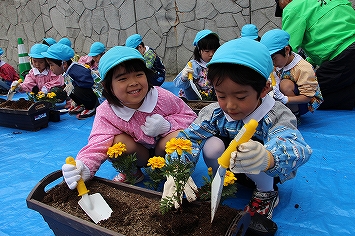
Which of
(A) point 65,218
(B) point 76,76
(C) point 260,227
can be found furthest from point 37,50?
(C) point 260,227

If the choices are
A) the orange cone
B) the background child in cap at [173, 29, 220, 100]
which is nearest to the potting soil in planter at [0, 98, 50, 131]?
the background child in cap at [173, 29, 220, 100]

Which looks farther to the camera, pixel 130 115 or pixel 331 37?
pixel 331 37

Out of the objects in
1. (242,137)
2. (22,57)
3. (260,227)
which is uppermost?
(242,137)

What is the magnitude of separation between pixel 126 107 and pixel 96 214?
0.65 metres

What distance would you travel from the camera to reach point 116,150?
156 cm

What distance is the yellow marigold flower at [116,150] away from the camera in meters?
1.56

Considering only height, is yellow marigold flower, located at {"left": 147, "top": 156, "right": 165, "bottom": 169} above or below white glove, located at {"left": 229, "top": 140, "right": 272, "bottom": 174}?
below

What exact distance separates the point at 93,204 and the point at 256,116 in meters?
0.83

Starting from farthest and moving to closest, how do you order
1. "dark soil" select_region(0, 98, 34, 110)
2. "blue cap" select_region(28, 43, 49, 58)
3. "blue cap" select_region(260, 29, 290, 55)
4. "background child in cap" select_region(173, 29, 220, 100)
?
1. "blue cap" select_region(28, 43, 49, 58)
2. "dark soil" select_region(0, 98, 34, 110)
3. "background child in cap" select_region(173, 29, 220, 100)
4. "blue cap" select_region(260, 29, 290, 55)

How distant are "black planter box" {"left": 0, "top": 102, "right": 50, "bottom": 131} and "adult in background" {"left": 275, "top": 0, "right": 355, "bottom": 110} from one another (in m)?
2.51

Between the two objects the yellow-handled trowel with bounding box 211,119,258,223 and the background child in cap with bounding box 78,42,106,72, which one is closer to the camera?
the yellow-handled trowel with bounding box 211,119,258,223

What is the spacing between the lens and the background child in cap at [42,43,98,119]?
11.2 ft

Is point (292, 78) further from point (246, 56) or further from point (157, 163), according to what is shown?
point (157, 163)

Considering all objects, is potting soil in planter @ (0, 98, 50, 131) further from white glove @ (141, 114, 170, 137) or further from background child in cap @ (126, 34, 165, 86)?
white glove @ (141, 114, 170, 137)
